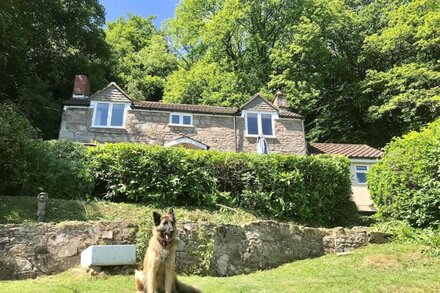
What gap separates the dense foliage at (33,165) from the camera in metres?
14.9

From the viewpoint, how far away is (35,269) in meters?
10.5

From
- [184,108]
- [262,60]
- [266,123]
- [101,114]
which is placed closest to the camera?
[101,114]

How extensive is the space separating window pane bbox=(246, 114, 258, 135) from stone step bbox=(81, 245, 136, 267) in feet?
59.2

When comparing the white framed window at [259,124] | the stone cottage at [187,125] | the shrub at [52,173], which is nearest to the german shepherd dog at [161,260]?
the shrub at [52,173]

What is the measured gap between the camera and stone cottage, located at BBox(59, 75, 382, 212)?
26000mm

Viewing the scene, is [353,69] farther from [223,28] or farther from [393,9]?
[223,28]

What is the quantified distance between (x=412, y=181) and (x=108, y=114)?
58.5 ft

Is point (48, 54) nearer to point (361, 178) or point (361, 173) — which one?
point (361, 173)

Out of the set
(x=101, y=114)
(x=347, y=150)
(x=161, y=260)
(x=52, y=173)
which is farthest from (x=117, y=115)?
(x=161, y=260)

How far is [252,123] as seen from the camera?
28031mm

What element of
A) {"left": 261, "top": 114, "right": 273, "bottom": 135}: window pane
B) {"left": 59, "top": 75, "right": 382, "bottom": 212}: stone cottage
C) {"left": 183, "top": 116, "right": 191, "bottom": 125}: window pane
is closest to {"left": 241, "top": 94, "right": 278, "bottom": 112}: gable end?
{"left": 59, "top": 75, "right": 382, "bottom": 212}: stone cottage

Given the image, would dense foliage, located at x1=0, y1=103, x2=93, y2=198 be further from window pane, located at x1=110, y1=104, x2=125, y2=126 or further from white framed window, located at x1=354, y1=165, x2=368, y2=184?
white framed window, located at x1=354, y1=165, x2=368, y2=184

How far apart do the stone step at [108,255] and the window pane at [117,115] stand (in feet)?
55.3

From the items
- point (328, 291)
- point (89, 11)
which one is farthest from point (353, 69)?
point (328, 291)
